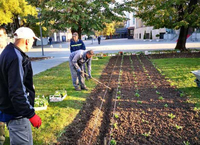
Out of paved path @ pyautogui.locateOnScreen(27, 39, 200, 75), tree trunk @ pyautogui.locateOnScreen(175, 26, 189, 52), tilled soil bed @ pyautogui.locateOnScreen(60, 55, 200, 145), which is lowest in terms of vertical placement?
tilled soil bed @ pyautogui.locateOnScreen(60, 55, 200, 145)

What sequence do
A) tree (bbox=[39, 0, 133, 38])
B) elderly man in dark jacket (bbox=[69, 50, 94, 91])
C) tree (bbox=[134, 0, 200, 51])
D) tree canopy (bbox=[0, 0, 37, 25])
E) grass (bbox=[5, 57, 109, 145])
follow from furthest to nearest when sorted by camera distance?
1. tree (bbox=[134, 0, 200, 51])
2. tree canopy (bbox=[0, 0, 37, 25])
3. tree (bbox=[39, 0, 133, 38])
4. elderly man in dark jacket (bbox=[69, 50, 94, 91])
5. grass (bbox=[5, 57, 109, 145])

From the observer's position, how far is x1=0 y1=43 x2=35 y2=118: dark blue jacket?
6.66 feet

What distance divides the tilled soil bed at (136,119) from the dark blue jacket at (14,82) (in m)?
1.77

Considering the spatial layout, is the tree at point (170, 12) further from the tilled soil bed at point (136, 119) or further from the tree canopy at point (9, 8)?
the tilled soil bed at point (136, 119)

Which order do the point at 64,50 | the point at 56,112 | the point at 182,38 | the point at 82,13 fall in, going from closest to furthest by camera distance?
the point at 56,112, the point at 82,13, the point at 182,38, the point at 64,50

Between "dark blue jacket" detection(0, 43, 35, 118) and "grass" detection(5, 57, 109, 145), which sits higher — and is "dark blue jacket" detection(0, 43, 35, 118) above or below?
→ above

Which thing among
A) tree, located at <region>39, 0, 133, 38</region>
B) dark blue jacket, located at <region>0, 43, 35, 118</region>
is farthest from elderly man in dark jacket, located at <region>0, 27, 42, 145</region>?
tree, located at <region>39, 0, 133, 38</region>

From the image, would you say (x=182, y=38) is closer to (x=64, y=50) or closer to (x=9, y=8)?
(x=9, y=8)

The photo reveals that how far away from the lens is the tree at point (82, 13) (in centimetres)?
1132

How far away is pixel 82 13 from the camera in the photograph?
37.1ft

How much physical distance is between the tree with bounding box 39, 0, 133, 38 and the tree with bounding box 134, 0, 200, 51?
2.76 metres

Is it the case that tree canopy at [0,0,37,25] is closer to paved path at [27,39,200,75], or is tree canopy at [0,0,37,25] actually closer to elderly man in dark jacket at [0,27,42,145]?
paved path at [27,39,200,75]

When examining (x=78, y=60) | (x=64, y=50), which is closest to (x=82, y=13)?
(x=78, y=60)

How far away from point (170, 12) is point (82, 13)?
26.0 ft
